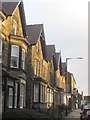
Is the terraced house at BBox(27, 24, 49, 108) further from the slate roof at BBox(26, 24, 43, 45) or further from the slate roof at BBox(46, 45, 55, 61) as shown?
the slate roof at BBox(46, 45, 55, 61)

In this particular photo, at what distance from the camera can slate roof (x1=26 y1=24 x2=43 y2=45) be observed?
37.2 meters

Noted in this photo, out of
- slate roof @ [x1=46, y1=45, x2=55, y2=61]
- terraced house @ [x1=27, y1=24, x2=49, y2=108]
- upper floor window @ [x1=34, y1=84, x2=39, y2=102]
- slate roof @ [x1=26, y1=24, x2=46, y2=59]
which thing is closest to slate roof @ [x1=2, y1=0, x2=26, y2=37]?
terraced house @ [x1=27, y1=24, x2=49, y2=108]

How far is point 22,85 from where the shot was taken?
32.2m

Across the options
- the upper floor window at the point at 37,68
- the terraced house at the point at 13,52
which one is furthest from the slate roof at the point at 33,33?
the terraced house at the point at 13,52

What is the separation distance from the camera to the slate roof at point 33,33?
3715 centimetres

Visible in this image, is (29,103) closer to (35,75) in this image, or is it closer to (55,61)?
(35,75)

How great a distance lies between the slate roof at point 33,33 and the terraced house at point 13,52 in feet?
11.6

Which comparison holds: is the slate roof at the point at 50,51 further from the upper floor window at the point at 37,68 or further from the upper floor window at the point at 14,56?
the upper floor window at the point at 14,56

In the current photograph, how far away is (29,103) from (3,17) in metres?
11.0

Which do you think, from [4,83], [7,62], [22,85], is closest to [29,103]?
[22,85]

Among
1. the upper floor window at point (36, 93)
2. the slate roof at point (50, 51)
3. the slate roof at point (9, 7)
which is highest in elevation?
the slate roof at point (9, 7)

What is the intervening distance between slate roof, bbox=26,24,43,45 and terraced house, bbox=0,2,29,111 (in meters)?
3.53

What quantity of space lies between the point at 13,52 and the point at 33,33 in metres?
9.46

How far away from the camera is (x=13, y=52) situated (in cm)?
3025
